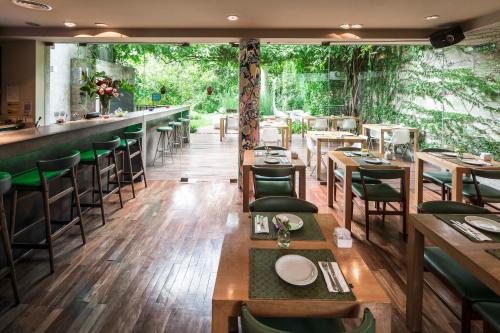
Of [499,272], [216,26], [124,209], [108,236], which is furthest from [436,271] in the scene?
[216,26]

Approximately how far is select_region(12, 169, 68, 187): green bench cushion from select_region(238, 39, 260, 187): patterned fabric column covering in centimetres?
297

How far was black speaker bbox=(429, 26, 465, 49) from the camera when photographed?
5012 millimetres

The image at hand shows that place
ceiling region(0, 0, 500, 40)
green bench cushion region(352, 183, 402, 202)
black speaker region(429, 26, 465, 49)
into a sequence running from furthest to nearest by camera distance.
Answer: black speaker region(429, 26, 465, 49) → ceiling region(0, 0, 500, 40) → green bench cushion region(352, 183, 402, 202)

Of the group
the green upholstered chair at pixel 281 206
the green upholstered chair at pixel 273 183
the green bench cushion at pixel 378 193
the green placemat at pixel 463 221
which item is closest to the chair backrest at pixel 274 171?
the green upholstered chair at pixel 273 183

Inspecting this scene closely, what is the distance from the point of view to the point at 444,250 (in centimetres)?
183

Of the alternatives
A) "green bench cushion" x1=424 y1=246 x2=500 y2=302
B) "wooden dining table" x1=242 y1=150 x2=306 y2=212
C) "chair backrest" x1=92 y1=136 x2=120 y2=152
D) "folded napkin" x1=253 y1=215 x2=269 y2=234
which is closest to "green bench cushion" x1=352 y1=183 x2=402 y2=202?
"wooden dining table" x1=242 y1=150 x2=306 y2=212

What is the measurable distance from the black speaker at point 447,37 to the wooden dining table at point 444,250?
386 cm

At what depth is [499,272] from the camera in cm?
147

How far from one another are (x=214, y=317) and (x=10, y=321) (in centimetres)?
171

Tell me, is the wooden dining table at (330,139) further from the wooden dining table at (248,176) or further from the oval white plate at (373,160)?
the wooden dining table at (248,176)

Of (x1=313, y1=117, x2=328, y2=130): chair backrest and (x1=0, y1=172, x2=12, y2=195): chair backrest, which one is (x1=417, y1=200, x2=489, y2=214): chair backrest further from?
(x1=313, y1=117, x2=328, y2=130): chair backrest

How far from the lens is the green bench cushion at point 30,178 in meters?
2.90

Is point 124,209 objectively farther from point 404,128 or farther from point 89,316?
point 404,128

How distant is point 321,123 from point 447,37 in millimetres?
2781
